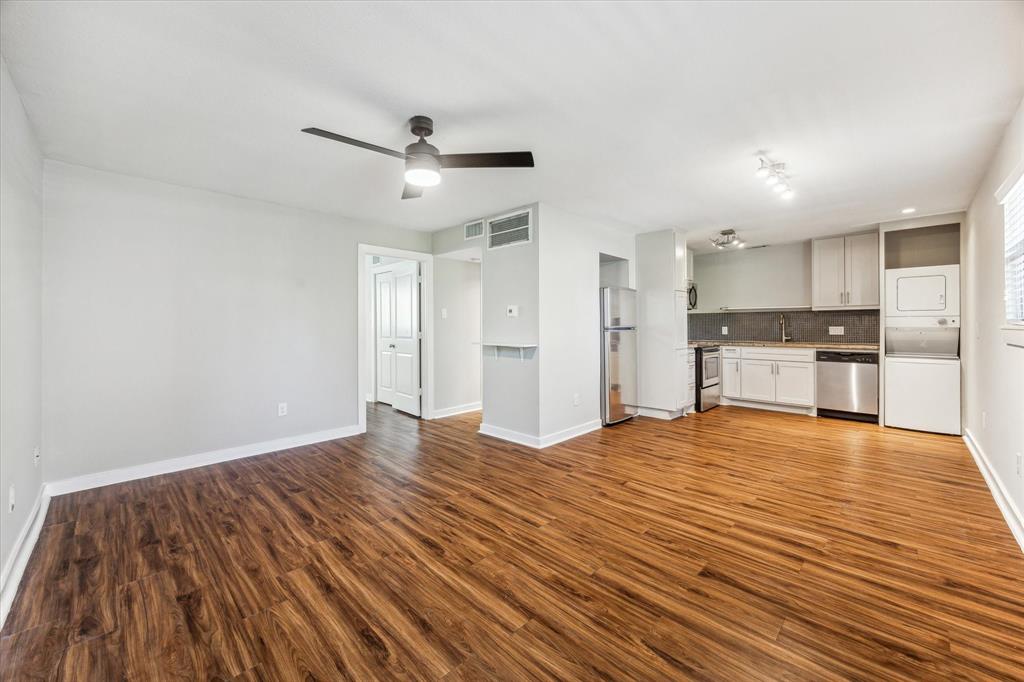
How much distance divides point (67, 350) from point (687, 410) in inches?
254

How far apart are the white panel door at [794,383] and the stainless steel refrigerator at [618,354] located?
2.05m

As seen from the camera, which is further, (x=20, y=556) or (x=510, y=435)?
(x=510, y=435)

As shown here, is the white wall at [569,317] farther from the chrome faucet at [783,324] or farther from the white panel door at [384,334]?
the chrome faucet at [783,324]

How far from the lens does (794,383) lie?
5.77 meters

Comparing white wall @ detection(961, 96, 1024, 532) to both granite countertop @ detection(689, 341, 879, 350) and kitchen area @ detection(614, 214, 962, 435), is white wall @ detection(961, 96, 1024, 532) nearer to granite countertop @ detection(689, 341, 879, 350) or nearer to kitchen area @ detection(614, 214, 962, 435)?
kitchen area @ detection(614, 214, 962, 435)

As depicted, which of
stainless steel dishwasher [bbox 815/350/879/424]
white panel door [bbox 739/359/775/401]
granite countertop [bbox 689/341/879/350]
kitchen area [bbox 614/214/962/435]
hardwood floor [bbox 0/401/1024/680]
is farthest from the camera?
white panel door [bbox 739/359/775/401]

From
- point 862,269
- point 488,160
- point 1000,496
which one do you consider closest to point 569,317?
point 488,160

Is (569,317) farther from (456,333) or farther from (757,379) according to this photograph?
(757,379)

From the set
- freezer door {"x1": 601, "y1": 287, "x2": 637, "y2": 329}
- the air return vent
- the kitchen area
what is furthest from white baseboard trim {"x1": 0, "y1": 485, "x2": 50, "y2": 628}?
the kitchen area

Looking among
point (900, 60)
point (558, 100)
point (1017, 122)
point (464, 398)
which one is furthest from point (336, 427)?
point (1017, 122)

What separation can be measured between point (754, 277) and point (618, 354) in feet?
9.85

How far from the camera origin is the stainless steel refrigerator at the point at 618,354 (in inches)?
202

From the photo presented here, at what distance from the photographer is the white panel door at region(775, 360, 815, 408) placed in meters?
5.66

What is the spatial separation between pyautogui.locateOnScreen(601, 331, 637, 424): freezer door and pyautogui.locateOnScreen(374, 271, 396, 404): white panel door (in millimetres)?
3119
